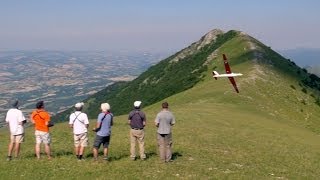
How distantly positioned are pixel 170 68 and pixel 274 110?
93926 millimetres

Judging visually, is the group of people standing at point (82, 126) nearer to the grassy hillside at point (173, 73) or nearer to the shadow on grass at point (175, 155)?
the shadow on grass at point (175, 155)

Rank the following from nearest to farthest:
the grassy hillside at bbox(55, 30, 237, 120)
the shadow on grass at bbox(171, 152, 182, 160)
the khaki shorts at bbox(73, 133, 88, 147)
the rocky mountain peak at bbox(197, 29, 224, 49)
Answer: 1. the khaki shorts at bbox(73, 133, 88, 147)
2. the shadow on grass at bbox(171, 152, 182, 160)
3. the grassy hillside at bbox(55, 30, 237, 120)
4. the rocky mountain peak at bbox(197, 29, 224, 49)

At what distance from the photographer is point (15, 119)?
26.2m

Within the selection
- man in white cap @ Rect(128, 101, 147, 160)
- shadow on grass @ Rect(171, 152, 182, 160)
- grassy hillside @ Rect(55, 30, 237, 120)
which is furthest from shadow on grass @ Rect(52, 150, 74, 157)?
grassy hillside @ Rect(55, 30, 237, 120)

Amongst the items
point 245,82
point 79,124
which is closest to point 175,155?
point 79,124

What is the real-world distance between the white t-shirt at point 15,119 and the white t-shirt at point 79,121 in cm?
292

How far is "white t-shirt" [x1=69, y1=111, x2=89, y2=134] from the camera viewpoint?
26219mm

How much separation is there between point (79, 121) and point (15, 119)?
3.71 meters

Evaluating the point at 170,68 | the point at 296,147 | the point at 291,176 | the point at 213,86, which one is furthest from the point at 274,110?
the point at 170,68

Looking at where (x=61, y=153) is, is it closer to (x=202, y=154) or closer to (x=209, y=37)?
(x=202, y=154)

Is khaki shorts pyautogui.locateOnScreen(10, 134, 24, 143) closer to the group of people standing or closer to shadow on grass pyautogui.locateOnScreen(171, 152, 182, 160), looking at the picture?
the group of people standing

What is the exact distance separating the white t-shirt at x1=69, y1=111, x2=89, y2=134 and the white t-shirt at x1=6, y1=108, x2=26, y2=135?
2924 millimetres

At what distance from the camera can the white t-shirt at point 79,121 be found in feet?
86.0

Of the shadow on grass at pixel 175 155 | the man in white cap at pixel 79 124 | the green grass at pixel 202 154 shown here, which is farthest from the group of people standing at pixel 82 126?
the shadow on grass at pixel 175 155
